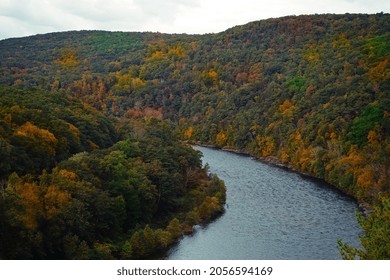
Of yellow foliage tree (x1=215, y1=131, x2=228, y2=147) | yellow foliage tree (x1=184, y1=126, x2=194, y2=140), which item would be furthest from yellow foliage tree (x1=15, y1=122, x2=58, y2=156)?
yellow foliage tree (x1=184, y1=126, x2=194, y2=140)

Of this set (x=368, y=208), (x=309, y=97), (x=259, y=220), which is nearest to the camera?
(x=259, y=220)

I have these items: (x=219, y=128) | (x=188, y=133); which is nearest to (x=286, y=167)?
(x=219, y=128)

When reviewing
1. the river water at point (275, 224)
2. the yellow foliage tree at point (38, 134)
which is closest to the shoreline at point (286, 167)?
the river water at point (275, 224)

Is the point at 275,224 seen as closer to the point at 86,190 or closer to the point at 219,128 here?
the point at 86,190

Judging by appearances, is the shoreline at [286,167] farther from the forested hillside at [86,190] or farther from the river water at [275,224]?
the forested hillside at [86,190]
